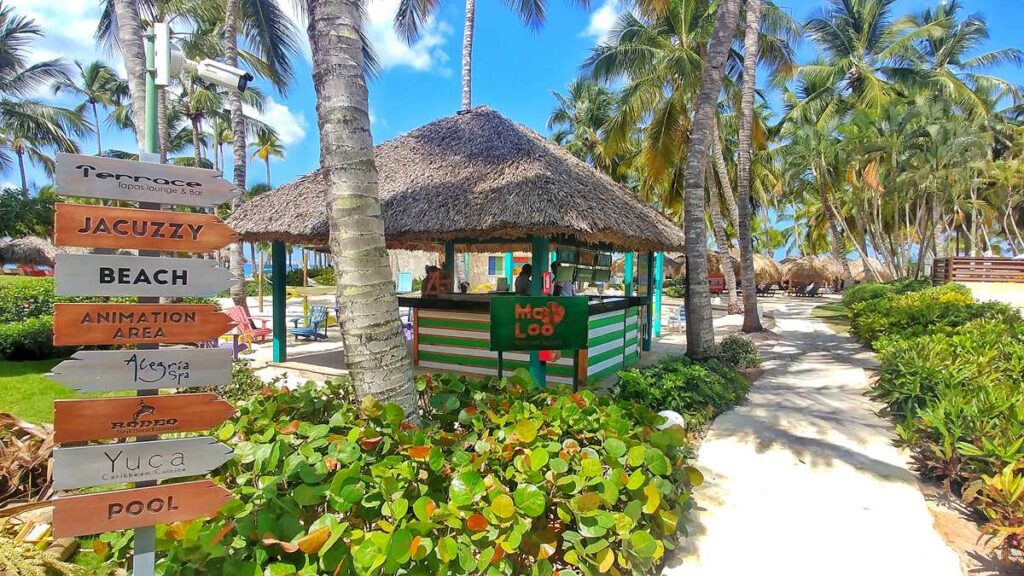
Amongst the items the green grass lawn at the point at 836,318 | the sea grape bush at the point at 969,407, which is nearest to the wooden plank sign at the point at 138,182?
the sea grape bush at the point at 969,407

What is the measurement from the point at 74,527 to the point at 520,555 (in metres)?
1.69

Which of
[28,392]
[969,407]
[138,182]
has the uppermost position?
[138,182]

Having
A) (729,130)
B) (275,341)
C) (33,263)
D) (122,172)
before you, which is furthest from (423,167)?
(33,263)

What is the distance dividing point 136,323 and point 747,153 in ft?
41.7

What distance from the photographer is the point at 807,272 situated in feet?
108

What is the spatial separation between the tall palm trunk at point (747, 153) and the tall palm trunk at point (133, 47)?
11.7 meters

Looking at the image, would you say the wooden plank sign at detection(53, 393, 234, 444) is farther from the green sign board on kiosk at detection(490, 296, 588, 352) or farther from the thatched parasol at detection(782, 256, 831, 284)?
the thatched parasol at detection(782, 256, 831, 284)

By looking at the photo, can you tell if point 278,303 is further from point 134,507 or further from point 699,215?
point 134,507

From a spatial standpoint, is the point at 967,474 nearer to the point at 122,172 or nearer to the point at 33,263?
the point at 122,172

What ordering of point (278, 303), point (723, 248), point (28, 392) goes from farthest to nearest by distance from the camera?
point (723, 248), point (278, 303), point (28, 392)

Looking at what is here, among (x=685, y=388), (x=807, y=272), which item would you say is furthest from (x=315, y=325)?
(x=807, y=272)

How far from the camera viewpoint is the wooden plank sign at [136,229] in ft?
5.93

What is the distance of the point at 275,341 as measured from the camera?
8.85 meters

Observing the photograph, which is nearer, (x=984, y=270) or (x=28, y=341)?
(x=28, y=341)
